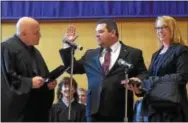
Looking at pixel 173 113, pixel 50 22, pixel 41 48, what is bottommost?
pixel 173 113

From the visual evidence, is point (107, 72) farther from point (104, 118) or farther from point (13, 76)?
point (13, 76)

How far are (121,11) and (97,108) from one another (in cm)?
280

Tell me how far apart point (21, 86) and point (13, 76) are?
12 cm

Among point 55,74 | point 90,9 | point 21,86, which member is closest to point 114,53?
point 55,74

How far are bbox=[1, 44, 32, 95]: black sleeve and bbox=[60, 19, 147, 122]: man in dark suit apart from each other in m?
0.45

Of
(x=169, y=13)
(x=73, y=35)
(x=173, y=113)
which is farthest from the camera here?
(x=169, y=13)

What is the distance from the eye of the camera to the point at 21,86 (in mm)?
3672

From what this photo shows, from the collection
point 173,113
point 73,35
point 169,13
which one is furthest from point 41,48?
point 173,113

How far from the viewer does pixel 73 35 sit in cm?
394

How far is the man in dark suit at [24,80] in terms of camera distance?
369 centimetres

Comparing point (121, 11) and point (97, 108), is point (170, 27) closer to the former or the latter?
point (97, 108)

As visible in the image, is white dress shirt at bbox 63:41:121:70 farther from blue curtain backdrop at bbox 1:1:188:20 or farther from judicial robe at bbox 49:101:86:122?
blue curtain backdrop at bbox 1:1:188:20

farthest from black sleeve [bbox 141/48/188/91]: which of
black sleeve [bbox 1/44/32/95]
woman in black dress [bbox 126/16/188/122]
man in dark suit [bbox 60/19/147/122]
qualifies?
black sleeve [bbox 1/44/32/95]

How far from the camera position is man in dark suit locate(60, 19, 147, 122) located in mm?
3818
